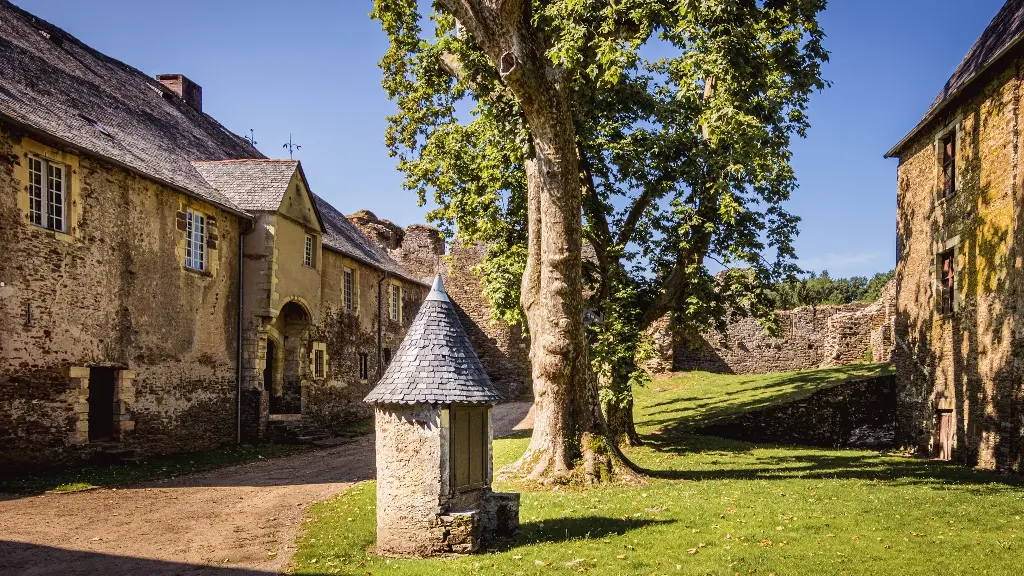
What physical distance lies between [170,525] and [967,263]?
1658 centimetres

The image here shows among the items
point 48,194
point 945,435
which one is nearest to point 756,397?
point 945,435

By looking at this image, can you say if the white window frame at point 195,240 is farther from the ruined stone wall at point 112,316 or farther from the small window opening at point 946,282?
the small window opening at point 946,282

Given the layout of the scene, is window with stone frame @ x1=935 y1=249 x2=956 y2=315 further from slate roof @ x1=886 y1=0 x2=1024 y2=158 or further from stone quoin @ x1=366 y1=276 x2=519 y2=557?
stone quoin @ x1=366 y1=276 x2=519 y2=557

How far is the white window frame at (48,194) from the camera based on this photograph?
14914mm

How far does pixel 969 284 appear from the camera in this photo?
16688 mm

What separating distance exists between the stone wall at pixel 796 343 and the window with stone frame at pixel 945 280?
11.8 metres

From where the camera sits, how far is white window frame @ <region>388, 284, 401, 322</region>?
33562 millimetres

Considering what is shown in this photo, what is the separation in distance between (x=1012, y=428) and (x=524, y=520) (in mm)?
10463

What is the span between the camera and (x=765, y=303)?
61.8 ft

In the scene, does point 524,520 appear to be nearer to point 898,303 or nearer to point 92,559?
point 92,559

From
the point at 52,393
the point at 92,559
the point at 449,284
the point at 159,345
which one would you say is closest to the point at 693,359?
the point at 449,284

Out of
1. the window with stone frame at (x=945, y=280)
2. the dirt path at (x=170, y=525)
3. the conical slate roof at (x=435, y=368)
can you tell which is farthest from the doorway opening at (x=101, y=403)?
the window with stone frame at (x=945, y=280)

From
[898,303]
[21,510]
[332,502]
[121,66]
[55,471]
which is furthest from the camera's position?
[121,66]

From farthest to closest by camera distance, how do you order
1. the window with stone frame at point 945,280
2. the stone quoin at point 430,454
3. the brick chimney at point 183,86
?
the brick chimney at point 183,86, the window with stone frame at point 945,280, the stone quoin at point 430,454
